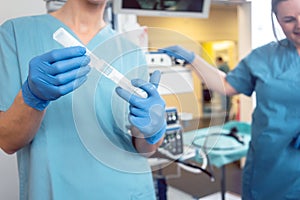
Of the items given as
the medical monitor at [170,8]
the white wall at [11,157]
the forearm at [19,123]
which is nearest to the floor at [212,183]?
the medical monitor at [170,8]

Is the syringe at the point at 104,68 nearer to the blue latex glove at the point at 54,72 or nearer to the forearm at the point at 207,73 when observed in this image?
the blue latex glove at the point at 54,72

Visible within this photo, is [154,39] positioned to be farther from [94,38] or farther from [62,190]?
[62,190]

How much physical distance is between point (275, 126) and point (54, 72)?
0.61m

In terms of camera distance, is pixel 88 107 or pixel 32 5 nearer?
pixel 88 107

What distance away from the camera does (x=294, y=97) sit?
750 mm

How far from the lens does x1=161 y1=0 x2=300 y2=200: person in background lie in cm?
75

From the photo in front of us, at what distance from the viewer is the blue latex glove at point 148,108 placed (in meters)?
0.59

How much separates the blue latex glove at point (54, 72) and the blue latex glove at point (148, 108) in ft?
0.38

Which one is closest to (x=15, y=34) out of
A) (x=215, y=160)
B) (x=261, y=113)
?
(x=261, y=113)

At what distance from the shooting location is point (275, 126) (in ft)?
2.59

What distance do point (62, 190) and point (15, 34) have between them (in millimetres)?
400

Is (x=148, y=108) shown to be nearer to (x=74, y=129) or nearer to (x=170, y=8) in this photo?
(x=74, y=129)

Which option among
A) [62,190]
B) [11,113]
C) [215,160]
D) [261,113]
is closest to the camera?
[11,113]

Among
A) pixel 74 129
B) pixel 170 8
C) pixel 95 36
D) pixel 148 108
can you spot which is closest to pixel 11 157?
pixel 74 129
